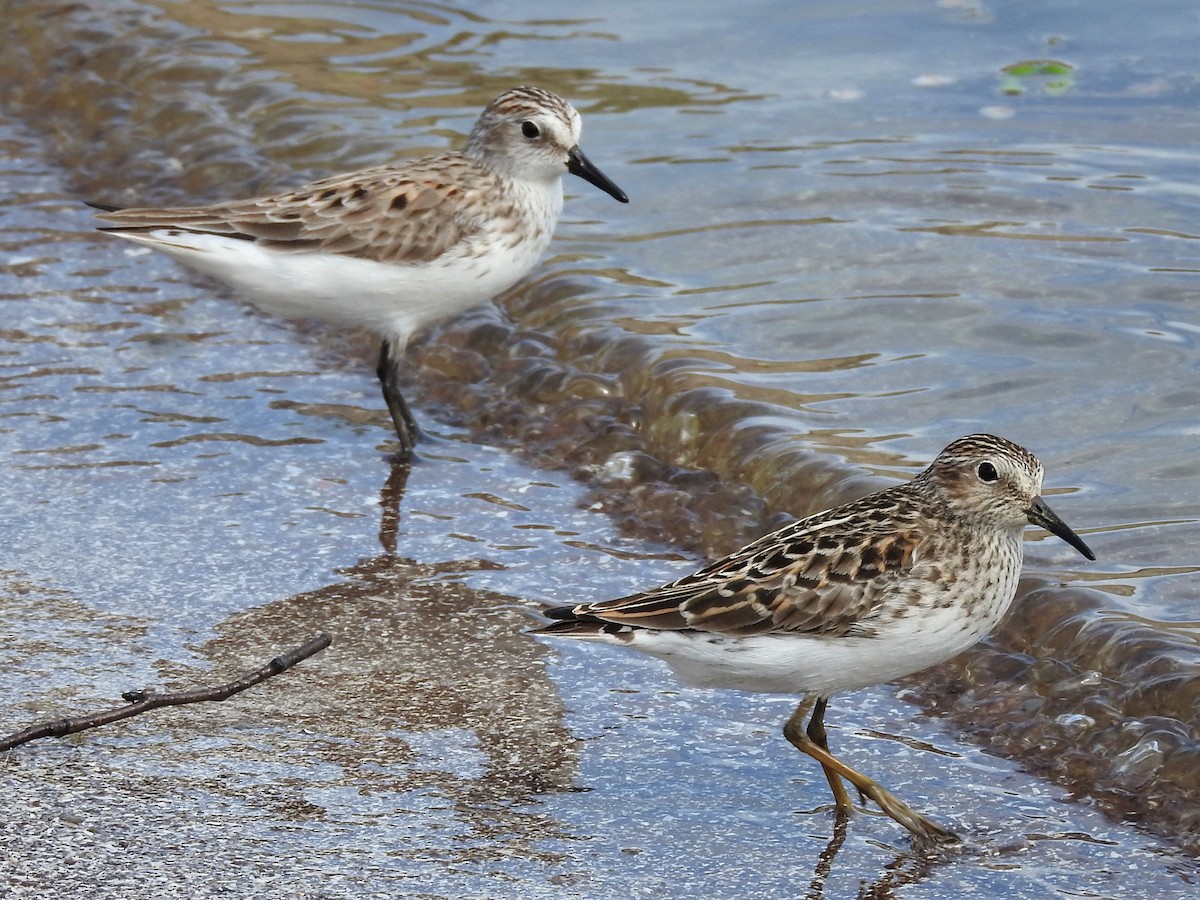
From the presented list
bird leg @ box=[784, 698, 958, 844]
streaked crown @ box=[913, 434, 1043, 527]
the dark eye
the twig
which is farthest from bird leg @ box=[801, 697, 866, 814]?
the twig

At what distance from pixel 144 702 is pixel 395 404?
10.5 ft

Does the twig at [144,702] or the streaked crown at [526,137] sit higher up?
the streaked crown at [526,137]

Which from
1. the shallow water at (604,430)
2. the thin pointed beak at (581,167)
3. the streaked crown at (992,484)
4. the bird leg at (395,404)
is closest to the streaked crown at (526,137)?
the thin pointed beak at (581,167)

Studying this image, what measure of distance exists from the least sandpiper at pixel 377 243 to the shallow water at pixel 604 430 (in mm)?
587

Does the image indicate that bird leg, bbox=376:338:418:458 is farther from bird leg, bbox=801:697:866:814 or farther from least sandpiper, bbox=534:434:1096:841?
bird leg, bbox=801:697:866:814

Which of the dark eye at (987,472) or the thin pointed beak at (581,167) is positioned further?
the thin pointed beak at (581,167)

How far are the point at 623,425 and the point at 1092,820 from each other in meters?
3.53

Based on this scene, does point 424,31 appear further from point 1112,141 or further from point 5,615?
point 5,615

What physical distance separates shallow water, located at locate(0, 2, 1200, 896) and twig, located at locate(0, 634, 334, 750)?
0.13 m

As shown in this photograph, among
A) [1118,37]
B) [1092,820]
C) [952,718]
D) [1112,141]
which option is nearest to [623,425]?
[952,718]

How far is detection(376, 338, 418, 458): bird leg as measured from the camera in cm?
807

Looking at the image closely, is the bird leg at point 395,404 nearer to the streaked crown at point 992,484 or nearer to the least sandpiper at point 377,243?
the least sandpiper at point 377,243

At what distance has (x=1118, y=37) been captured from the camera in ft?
41.3

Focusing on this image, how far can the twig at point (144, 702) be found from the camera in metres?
4.98
